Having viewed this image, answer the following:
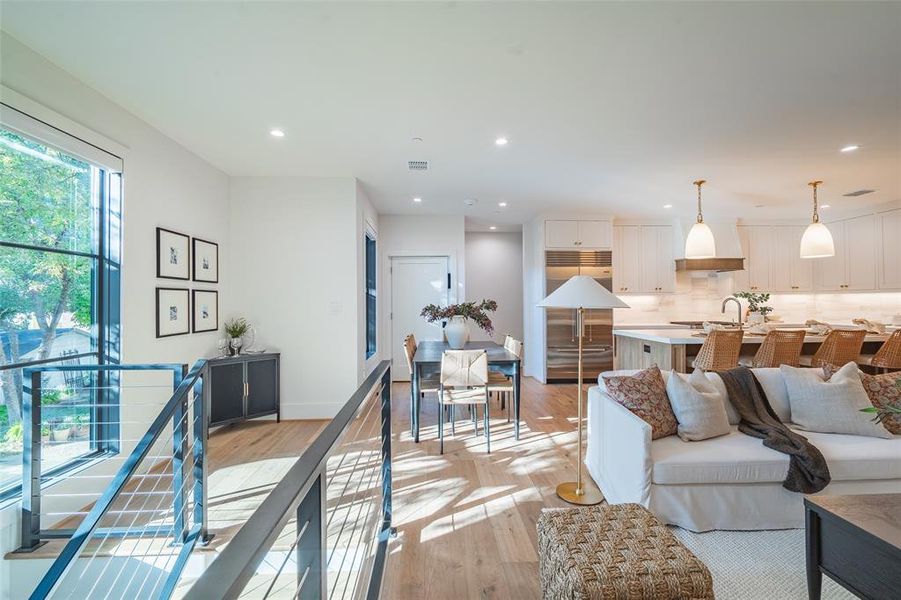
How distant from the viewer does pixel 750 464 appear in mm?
2031

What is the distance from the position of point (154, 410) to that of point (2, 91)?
83.4 inches

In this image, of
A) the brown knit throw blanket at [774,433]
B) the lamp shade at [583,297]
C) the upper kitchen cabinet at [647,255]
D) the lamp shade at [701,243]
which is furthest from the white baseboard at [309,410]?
the upper kitchen cabinet at [647,255]

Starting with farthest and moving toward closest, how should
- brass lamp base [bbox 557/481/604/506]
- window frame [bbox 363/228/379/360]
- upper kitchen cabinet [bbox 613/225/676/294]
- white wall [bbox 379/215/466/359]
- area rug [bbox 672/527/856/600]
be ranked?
upper kitchen cabinet [bbox 613/225/676/294], white wall [bbox 379/215/466/359], window frame [bbox 363/228/379/360], brass lamp base [bbox 557/481/604/506], area rug [bbox 672/527/856/600]

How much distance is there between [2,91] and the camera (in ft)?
6.36

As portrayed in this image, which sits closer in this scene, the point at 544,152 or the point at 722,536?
the point at 722,536

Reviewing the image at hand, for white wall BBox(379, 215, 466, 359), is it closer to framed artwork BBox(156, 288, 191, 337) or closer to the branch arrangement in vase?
the branch arrangement in vase

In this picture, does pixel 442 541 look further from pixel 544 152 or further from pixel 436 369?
pixel 544 152

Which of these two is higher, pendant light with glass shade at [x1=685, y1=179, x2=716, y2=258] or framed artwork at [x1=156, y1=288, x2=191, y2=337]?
pendant light with glass shade at [x1=685, y1=179, x2=716, y2=258]

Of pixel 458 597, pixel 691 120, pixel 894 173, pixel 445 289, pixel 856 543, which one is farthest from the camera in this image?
pixel 445 289

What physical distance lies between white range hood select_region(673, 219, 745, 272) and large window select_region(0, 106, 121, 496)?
265 inches

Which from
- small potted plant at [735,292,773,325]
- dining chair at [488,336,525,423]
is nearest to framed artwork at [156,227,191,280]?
dining chair at [488,336,525,423]

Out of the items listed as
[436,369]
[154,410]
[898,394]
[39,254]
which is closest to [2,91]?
[39,254]

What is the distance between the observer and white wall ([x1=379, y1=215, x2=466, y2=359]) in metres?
5.96

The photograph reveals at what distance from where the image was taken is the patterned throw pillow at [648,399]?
225 cm
